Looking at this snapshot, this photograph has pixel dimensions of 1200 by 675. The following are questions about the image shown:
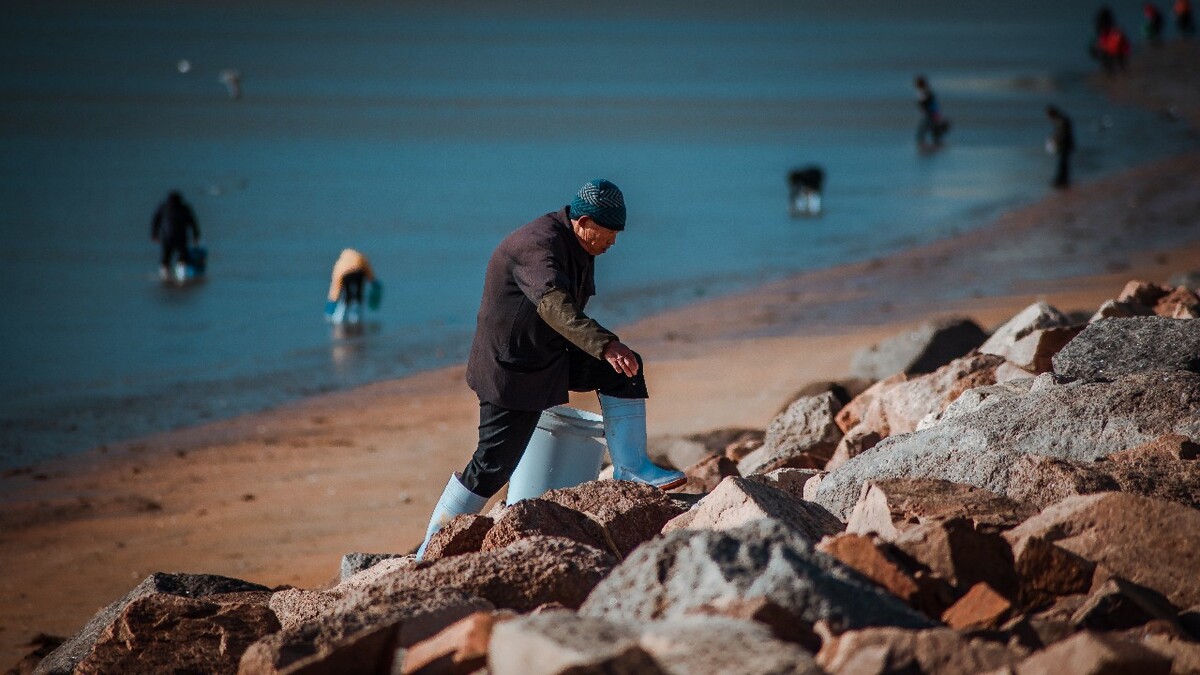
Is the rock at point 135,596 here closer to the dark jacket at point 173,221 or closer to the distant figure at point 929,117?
the dark jacket at point 173,221

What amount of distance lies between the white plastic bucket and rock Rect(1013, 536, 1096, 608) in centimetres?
232

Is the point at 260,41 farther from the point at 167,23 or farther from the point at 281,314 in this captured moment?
the point at 281,314

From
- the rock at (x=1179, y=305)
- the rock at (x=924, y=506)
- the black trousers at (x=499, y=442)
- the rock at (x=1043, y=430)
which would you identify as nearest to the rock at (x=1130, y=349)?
the rock at (x=1043, y=430)

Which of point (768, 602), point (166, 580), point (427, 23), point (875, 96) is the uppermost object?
point (427, 23)

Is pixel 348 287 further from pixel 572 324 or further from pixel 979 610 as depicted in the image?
pixel 979 610

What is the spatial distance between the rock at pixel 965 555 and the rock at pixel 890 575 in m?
0.06

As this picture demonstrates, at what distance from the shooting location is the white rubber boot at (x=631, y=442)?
5.70 metres

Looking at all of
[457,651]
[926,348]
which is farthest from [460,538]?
[926,348]

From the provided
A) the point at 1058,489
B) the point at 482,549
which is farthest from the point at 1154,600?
the point at 482,549

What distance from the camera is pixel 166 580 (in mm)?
5602

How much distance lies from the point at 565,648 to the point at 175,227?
53.5 feet

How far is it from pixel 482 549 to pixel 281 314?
41.8 feet

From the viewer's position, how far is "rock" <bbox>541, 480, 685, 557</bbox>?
16.5 ft

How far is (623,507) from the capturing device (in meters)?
5.12
